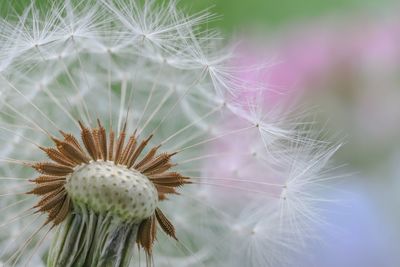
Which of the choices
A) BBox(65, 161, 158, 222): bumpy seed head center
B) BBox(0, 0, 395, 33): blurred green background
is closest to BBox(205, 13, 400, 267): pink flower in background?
BBox(0, 0, 395, 33): blurred green background

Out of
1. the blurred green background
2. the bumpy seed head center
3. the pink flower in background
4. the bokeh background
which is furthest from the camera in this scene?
the blurred green background

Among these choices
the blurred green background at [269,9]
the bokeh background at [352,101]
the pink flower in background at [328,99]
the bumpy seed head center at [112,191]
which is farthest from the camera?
the blurred green background at [269,9]

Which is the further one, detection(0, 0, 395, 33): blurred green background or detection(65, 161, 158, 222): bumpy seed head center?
detection(0, 0, 395, 33): blurred green background

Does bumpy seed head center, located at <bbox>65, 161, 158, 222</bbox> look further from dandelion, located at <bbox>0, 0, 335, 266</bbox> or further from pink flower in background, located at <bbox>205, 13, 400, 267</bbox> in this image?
pink flower in background, located at <bbox>205, 13, 400, 267</bbox>

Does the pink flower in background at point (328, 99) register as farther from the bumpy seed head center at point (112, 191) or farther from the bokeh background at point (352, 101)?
the bumpy seed head center at point (112, 191)

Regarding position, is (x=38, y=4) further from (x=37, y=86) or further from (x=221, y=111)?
(x=221, y=111)

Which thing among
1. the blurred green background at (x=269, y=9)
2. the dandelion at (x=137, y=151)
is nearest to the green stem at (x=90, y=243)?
the dandelion at (x=137, y=151)

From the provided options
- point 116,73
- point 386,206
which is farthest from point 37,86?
point 386,206

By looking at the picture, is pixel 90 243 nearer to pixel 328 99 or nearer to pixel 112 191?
pixel 112 191
